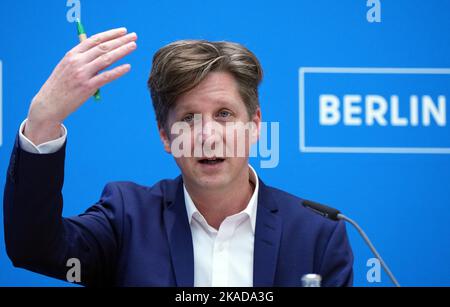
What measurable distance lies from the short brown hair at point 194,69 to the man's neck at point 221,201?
25 centimetres

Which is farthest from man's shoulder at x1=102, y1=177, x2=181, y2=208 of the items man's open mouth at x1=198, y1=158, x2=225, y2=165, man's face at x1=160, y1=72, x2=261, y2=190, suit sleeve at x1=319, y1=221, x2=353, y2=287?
suit sleeve at x1=319, y1=221, x2=353, y2=287

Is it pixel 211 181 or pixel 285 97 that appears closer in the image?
pixel 211 181

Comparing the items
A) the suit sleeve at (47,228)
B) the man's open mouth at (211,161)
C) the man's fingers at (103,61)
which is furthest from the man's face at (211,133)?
the man's fingers at (103,61)

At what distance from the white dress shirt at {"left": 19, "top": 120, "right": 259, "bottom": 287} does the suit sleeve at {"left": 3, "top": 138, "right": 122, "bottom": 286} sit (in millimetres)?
262

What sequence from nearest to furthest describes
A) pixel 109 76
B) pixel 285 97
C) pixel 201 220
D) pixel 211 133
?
pixel 109 76
pixel 211 133
pixel 201 220
pixel 285 97

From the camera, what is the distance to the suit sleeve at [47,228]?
212cm

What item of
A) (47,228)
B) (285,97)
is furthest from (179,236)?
(285,97)

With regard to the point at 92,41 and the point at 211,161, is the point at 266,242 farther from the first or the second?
the point at 92,41

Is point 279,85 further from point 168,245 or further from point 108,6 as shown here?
point 168,245

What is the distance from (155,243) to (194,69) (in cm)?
57

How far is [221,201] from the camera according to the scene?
2.53 meters

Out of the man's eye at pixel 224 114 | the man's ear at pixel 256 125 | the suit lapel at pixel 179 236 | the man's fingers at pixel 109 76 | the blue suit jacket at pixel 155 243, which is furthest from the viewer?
the man's ear at pixel 256 125

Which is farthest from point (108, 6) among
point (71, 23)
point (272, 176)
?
point (272, 176)

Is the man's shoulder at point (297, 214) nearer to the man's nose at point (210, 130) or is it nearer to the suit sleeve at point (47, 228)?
the man's nose at point (210, 130)
